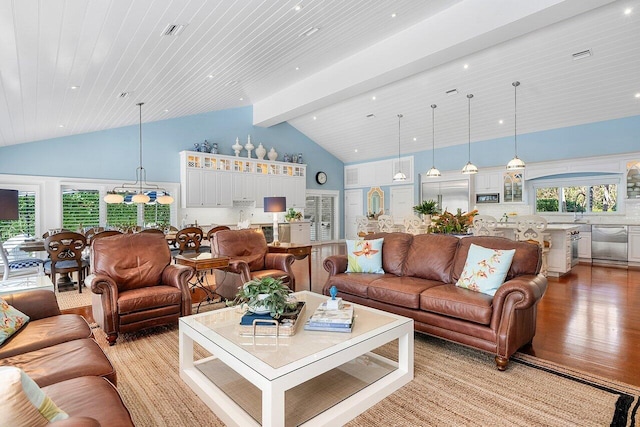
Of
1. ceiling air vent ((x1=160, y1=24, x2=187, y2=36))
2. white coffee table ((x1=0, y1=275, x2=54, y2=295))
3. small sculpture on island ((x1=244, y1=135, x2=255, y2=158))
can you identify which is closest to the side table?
white coffee table ((x1=0, y1=275, x2=54, y2=295))

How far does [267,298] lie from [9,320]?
1.59 metres

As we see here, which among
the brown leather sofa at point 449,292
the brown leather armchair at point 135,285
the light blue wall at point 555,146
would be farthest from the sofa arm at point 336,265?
the light blue wall at point 555,146

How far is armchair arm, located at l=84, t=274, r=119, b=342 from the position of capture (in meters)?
2.97

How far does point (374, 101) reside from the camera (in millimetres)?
8234

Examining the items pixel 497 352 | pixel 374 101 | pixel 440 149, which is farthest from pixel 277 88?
pixel 497 352

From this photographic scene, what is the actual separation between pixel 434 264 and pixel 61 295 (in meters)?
5.21

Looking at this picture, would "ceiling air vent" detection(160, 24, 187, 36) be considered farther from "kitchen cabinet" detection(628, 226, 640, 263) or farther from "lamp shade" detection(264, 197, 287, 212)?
"kitchen cabinet" detection(628, 226, 640, 263)

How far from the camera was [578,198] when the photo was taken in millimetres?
7930

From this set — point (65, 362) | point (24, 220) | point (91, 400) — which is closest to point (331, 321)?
point (91, 400)

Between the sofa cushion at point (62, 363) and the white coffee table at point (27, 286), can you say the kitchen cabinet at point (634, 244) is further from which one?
the white coffee table at point (27, 286)

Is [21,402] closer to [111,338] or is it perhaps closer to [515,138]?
[111,338]

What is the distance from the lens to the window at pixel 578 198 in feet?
24.6

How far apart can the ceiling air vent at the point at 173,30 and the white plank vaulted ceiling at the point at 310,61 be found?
0.06m

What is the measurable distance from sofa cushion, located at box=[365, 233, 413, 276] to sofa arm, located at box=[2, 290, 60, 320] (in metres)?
3.09
